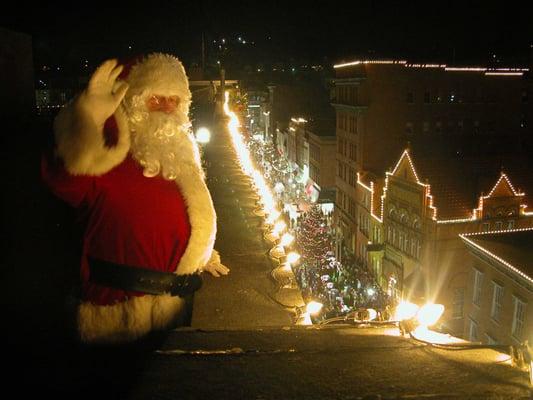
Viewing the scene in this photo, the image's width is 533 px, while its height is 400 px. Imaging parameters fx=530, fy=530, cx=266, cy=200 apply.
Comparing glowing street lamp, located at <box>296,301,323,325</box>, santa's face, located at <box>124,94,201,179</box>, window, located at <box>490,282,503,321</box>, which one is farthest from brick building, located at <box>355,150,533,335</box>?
santa's face, located at <box>124,94,201,179</box>

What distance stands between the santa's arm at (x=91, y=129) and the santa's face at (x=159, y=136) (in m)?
0.15

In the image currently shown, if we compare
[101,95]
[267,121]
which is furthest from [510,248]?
[267,121]

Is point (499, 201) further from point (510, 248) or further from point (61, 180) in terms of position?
point (61, 180)

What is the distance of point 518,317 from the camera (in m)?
17.6

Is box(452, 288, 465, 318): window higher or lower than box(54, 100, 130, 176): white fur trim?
lower

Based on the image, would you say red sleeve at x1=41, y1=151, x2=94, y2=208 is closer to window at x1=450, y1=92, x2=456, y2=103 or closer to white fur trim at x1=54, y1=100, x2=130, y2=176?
white fur trim at x1=54, y1=100, x2=130, y2=176

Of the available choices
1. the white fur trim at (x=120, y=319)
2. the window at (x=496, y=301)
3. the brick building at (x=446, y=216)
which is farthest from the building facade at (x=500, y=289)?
the white fur trim at (x=120, y=319)

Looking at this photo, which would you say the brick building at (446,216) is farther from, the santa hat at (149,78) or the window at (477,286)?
the santa hat at (149,78)

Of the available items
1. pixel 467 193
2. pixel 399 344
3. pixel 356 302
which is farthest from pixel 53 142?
pixel 467 193

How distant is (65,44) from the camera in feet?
29.9

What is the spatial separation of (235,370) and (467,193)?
25.6 meters

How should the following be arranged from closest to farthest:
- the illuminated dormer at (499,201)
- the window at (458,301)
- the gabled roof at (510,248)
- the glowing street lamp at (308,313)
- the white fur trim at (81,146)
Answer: the white fur trim at (81,146) < the glowing street lamp at (308,313) < the gabled roof at (510,248) < the illuminated dormer at (499,201) < the window at (458,301)

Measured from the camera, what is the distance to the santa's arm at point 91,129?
3.09 m

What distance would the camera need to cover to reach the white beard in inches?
133
